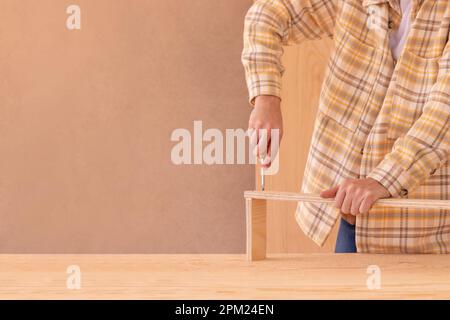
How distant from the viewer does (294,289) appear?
3.40ft

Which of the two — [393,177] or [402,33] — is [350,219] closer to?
[393,177]

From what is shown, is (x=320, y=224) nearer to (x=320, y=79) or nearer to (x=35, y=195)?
(x=320, y=79)

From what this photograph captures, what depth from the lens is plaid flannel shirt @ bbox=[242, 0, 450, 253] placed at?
4.86ft

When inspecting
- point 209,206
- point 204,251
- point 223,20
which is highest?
point 223,20

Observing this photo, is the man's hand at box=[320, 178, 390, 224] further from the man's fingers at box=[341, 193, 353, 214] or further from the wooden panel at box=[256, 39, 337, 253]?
the wooden panel at box=[256, 39, 337, 253]

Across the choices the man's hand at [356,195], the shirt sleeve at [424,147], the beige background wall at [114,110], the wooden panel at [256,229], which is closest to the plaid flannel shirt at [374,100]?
the shirt sleeve at [424,147]

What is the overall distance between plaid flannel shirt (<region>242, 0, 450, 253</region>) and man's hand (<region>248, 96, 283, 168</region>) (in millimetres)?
32

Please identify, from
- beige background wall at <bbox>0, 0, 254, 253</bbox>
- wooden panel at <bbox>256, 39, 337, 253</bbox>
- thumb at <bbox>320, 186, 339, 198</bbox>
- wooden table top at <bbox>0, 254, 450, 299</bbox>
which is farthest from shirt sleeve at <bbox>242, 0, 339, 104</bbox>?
beige background wall at <bbox>0, 0, 254, 253</bbox>

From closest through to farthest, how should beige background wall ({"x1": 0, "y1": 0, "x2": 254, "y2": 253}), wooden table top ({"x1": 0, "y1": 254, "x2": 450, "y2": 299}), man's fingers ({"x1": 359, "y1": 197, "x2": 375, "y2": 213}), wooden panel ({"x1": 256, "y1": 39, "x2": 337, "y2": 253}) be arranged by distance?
wooden table top ({"x1": 0, "y1": 254, "x2": 450, "y2": 299}) → man's fingers ({"x1": 359, "y1": 197, "x2": 375, "y2": 213}) → wooden panel ({"x1": 256, "y1": 39, "x2": 337, "y2": 253}) → beige background wall ({"x1": 0, "y1": 0, "x2": 254, "y2": 253})

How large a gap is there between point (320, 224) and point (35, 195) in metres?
1.72

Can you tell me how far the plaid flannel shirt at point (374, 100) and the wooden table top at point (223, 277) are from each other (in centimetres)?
18

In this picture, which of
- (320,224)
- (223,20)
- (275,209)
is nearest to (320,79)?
(275,209)
